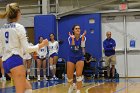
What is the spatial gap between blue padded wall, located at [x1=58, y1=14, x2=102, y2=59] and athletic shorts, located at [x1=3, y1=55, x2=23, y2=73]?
43.4ft

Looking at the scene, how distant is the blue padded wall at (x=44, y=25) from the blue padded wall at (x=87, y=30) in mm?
653

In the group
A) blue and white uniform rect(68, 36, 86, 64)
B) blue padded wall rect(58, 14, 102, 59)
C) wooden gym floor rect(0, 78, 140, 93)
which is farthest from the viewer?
blue padded wall rect(58, 14, 102, 59)

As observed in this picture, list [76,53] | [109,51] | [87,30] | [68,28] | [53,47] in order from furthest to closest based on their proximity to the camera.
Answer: [68,28] < [87,30] < [53,47] < [109,51] < [76,53]

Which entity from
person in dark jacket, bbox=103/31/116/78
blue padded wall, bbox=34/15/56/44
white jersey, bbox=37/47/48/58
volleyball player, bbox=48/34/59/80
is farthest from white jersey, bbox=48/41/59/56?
person in dark jacket, bbox=103/31/116/78

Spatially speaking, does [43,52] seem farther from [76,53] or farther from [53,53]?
[76,53]

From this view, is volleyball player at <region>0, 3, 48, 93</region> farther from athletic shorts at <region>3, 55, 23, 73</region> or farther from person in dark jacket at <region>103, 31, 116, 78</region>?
person in dark jacket at <region>103, 31, 116, 78</region>

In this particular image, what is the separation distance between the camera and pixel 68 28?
723 inches

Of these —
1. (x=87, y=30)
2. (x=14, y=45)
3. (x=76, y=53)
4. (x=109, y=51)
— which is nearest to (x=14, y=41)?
(x=14, y=45)

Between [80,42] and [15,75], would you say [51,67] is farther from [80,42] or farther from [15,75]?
[15,75]

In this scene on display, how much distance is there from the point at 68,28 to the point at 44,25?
1.40 m

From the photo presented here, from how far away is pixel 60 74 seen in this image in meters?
16.6

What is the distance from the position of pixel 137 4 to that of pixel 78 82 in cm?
1013

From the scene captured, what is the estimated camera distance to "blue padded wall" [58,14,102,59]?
17703 mm

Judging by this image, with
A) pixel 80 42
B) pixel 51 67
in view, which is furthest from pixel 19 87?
pixel 51 67
